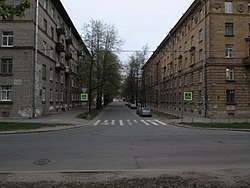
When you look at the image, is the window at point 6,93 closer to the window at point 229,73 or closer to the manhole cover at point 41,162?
the manhole cover at point 41,162

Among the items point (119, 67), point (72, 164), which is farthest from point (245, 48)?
point (72, 164)

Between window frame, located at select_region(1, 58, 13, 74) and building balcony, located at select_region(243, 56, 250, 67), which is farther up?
building balcony, located at select_region(243, 56, 250, 67)

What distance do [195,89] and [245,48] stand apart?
8.35 meters

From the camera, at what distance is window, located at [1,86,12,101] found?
29.0 metres

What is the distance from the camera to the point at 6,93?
29.1 metres

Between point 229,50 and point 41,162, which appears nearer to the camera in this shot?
point 41,162

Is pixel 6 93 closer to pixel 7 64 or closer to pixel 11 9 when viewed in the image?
pixel 7 64

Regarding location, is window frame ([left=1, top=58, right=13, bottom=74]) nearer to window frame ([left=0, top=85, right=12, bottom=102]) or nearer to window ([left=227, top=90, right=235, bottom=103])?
window frame ([left=0, top=85, right=12, bottom=102])

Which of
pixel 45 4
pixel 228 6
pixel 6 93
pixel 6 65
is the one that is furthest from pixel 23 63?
pixel 228 6

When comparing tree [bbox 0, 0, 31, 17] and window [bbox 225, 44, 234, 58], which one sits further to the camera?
window [bbox 225, 44, 234, 58]

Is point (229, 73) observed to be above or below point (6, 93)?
above

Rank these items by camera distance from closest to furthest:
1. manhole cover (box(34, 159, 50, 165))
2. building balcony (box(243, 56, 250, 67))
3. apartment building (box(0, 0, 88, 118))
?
manhole cover (box(34, 159, 50, 165))
apartment building (box(0, 0, 88, 118))
building balcony (box(243, 56, 250, 67))

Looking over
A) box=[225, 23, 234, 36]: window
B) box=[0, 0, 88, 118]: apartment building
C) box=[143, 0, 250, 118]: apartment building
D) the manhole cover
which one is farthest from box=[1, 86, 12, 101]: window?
box=[225, 23, 234, 36]: window

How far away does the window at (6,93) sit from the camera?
29000 mm
